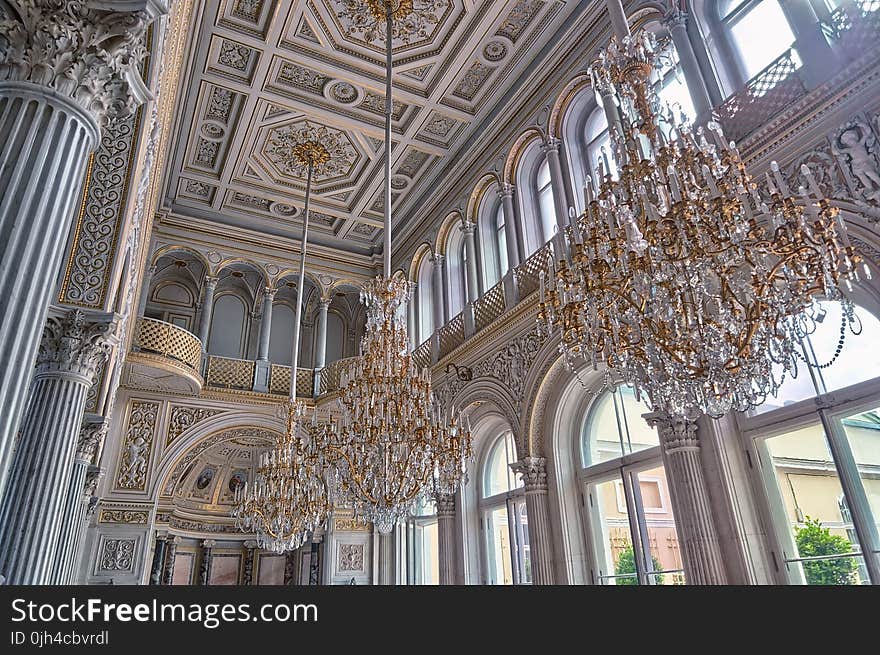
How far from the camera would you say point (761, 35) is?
5598mm

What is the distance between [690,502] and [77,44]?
537 centimetres

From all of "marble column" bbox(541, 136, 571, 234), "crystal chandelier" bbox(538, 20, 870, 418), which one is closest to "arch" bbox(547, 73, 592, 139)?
"marble column" bbox(541, 136, 571, 234)

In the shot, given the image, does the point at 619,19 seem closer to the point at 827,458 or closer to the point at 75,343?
the point at 827,458

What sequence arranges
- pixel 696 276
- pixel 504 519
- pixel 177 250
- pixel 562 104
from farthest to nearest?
pixel 177 250 < pixel 504 519 < pixel 562 104 < pixel 696 276

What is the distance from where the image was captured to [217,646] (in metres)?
0.86

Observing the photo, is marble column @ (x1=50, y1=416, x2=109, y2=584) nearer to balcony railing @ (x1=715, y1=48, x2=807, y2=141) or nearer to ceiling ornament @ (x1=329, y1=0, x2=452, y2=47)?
ceiling ornament @ (x1=329, y1=0, x2=452, y2=47)

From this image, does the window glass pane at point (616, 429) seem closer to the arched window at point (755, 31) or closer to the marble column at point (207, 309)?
the arched window at point (755, 31)

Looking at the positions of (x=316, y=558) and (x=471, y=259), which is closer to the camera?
(x=471, y=259)

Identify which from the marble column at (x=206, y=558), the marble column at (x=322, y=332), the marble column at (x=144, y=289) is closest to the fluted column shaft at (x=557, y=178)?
the marble column at (x=322, y=332)

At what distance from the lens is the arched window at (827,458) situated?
426 cm

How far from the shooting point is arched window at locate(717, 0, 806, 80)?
538 cm

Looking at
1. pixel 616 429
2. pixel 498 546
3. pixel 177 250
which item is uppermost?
pixel 177 250

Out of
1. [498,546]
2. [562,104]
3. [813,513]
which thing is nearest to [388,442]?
[813,513]

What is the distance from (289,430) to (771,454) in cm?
495
